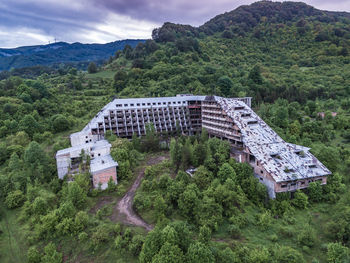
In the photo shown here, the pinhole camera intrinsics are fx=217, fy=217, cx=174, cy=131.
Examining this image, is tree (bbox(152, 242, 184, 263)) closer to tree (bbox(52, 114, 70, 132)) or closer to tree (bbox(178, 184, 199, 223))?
tree (bbox(178, 184, 199, 223))

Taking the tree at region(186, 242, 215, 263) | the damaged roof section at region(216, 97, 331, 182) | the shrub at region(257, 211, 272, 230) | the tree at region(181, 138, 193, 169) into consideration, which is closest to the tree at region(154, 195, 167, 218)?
the tree at region(186, 242, 215, 263)

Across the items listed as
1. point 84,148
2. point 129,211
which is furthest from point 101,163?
point 129,211

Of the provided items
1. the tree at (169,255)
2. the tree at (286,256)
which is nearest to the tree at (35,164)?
the tree at (169,255)

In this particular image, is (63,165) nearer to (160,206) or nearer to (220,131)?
(160,206)

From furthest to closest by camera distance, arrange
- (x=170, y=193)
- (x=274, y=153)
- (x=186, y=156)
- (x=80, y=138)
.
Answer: (x=80, y=138)
(x=274, y=153)
(x=186, y=156)
(x=170, y=193)

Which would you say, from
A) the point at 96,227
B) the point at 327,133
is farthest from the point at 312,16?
the point at 96,227

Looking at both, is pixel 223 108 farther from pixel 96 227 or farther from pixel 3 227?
pixel 3 227

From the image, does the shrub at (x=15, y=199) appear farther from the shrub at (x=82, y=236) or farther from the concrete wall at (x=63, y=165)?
the shrub at (x=82, y=236)

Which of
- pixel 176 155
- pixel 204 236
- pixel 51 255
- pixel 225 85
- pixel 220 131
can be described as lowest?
pixel 51 255
